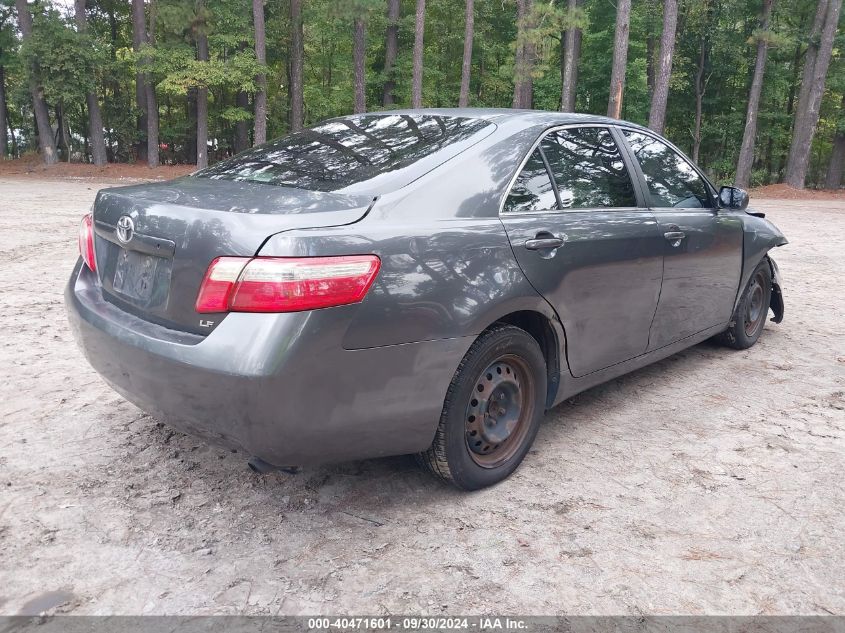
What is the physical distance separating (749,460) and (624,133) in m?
1.93

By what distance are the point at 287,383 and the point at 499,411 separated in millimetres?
1165

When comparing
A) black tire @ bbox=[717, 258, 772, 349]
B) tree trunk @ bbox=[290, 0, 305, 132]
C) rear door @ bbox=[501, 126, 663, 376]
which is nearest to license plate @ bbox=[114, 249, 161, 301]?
rear door @ bbox=[501, 126, 663, 376]

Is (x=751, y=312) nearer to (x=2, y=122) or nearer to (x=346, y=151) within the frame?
(x=346, y=151)

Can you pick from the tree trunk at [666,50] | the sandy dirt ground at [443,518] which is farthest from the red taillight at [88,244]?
the tree trunk at [666,50]

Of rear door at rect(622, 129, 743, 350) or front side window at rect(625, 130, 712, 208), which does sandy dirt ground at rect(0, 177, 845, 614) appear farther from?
front side window at rect(625, 130, 712, 208)

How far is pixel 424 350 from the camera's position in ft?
8.07

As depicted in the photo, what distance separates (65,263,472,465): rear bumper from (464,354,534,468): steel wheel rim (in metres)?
0.31

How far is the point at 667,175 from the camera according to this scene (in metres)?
4.05

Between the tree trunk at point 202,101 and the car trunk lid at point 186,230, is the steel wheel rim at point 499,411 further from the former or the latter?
the tree trunk at point 202,101

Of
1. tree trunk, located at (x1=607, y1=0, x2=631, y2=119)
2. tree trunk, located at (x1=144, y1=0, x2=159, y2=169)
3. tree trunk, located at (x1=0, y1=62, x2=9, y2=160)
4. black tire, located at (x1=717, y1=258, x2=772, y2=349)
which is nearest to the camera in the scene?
black tire, located at (x1=717, y1=258, x2=772, y2=349)

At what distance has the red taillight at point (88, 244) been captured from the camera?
9.81 feet

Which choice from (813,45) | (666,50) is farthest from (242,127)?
(813,45)

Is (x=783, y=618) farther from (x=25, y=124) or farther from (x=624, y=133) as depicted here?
(x=25, y=124)

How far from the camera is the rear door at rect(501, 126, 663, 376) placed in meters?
2.96
